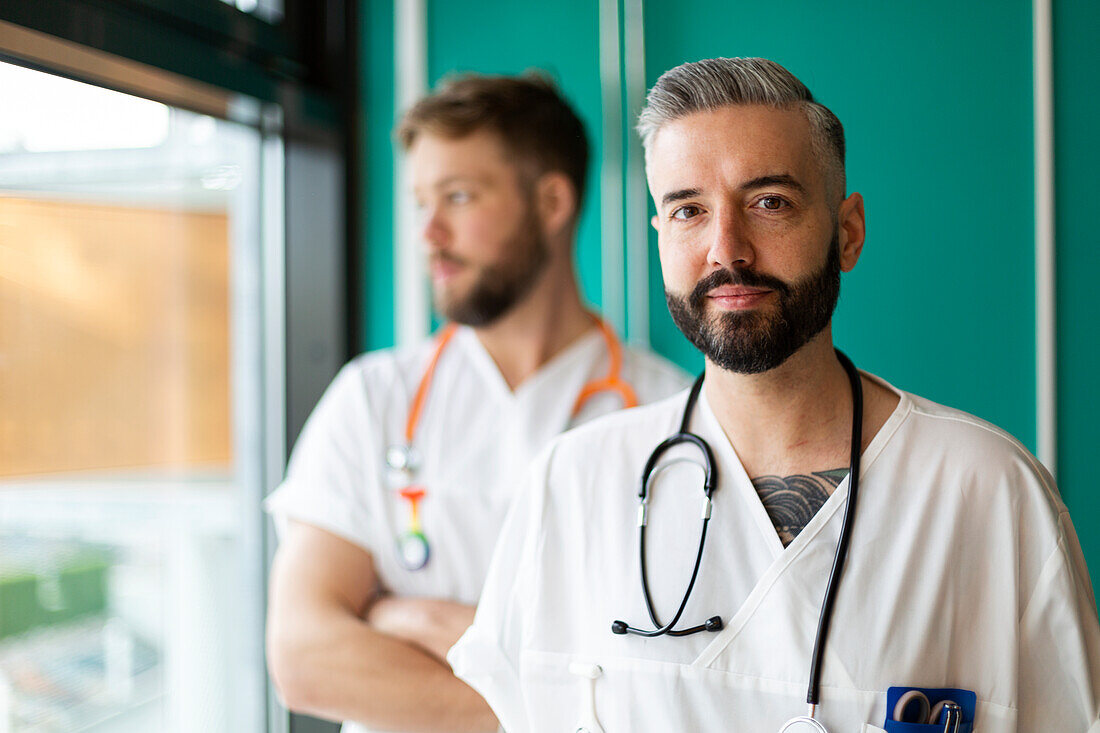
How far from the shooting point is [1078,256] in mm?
1143

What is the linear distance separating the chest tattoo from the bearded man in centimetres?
42

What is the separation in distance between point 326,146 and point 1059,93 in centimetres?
136

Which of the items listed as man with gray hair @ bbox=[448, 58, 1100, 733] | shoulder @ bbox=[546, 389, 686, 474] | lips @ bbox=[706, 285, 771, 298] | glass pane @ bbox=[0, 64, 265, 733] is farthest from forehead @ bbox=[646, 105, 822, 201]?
glass pane @ bbox=[0, 64, 265, 733]

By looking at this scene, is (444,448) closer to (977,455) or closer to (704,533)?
(704,533)

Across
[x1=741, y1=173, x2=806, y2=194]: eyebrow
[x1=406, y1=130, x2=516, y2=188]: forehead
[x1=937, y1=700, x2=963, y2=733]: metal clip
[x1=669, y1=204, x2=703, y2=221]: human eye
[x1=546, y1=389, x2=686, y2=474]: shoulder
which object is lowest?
[x1=937, y1=700, x2=963, y2=733]: metal clip

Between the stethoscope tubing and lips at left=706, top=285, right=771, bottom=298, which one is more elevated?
lips at left=706, top=285, right=771, bottom=298

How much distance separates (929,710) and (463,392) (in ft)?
3.14

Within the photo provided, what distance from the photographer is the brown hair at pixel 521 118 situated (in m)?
1.56

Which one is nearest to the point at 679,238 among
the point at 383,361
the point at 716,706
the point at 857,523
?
the point at 857,523

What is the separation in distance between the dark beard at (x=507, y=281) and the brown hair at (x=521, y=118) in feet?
0.34

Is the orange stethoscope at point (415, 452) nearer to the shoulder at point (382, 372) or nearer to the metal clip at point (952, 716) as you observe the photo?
the shoulder at point (382, 372)

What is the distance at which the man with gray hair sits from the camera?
3.09 feet

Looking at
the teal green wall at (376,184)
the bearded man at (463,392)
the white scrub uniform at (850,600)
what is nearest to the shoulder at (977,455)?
the white scrub uniform at (850,600)

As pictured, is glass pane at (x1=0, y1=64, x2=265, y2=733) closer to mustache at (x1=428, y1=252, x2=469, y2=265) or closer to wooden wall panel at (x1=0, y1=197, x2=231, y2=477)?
wooden wall panel at (x1=0, y1=197, x2=231, y2=477)
